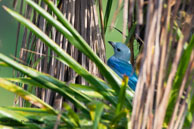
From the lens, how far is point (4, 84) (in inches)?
60.0

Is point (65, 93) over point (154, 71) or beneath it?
beneath

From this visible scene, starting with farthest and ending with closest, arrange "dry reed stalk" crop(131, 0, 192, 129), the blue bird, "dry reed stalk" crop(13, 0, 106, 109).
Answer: the blue bird → "dry reed stalk" crop(13, 0, 106, 109) → "dry reed stalk" crop(131, 0, 192, 129)

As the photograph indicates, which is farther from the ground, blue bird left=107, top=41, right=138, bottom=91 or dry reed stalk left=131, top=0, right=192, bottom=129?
dry reed stalk left=131, top=0, right=192, bottom=129

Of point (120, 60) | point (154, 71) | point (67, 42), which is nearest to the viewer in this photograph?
point (154, 71)

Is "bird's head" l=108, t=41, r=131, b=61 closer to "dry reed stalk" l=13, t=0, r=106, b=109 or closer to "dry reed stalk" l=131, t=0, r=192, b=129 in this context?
Answer: "dry reed stalk" l=13, t=0, r=106, b=109

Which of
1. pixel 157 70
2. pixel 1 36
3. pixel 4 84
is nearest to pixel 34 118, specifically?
pixel 4 84

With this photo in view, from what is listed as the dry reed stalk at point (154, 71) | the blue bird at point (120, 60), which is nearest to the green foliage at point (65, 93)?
the dry reed stalk at point (154, 71)

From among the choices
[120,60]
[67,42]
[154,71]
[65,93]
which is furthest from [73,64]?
[120,60]

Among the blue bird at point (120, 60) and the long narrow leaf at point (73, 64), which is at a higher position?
the long narrow leaf at point (73, 64)

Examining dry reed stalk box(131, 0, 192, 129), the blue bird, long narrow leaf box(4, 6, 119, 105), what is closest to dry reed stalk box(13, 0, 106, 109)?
the blue bird

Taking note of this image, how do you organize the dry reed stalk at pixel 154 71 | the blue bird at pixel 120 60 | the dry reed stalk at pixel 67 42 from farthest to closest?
the blue bird at pixel 120 60 → the dry reed stalk at pixel 67 42 → the dry reed stalk at pixel 154 71

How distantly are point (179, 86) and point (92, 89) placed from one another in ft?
1.04

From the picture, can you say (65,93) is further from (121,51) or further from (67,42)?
(121,51)

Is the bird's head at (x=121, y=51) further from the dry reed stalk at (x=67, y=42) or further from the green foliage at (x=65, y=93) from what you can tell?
the green foliage at (x=65, y=93)
